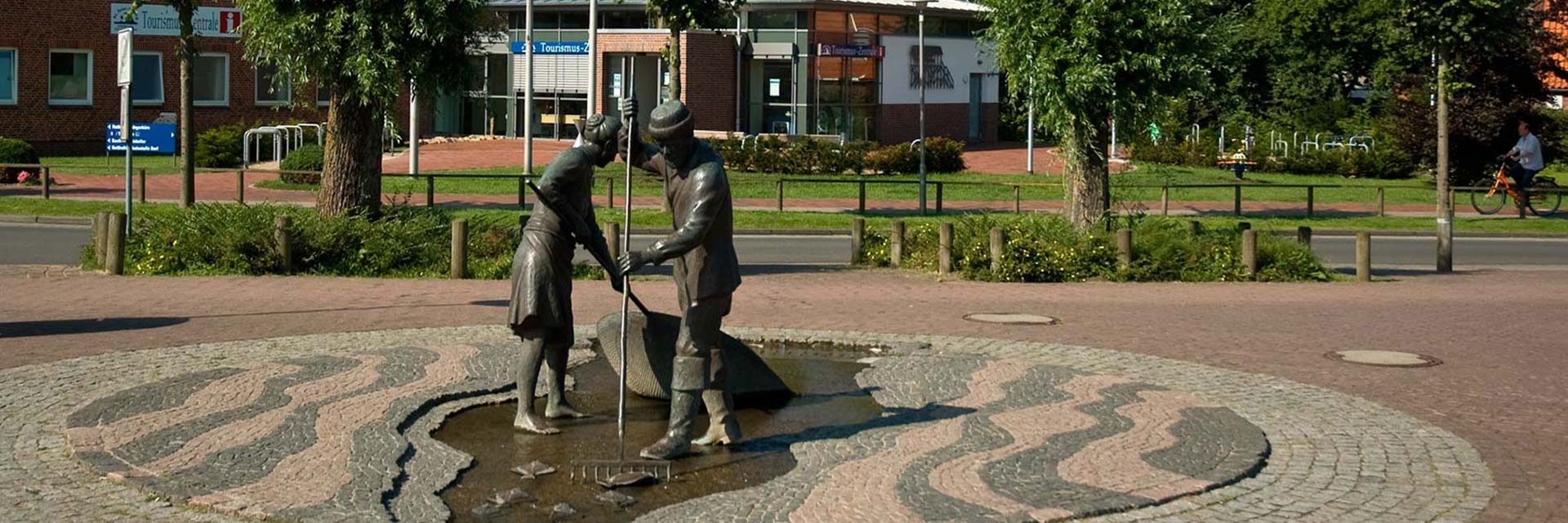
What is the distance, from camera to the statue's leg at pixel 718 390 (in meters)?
8.75

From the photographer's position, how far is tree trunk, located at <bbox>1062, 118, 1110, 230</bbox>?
66.8 ft

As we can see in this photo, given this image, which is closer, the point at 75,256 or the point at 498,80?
the point at 75,256

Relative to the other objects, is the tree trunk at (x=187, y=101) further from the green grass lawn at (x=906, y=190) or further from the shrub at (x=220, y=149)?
the shrub at (x=220, y=149)

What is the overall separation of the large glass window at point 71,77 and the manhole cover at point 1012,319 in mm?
34415

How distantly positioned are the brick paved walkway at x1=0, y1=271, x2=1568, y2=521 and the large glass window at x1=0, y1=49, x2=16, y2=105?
28183 millimetres

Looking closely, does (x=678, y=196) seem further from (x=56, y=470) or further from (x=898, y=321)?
(x=898, y=321)

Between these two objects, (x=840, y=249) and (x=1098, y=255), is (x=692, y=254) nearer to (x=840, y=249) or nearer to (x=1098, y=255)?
(x=1098, y=255)

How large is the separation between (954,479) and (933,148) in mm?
32907

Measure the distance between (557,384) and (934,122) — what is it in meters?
45.6

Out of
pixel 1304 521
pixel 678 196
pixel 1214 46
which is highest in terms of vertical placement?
pixel 1214 46

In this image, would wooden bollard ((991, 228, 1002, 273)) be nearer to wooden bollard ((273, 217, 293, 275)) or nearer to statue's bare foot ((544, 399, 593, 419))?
wooden bollard ((273, 217, 293, 275))

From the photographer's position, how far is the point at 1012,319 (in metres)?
14.9

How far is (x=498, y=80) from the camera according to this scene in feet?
177

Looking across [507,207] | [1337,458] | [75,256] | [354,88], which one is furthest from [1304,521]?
[507,207]
